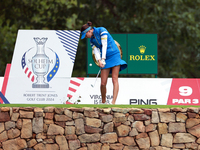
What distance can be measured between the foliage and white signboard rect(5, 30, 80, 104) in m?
7.02

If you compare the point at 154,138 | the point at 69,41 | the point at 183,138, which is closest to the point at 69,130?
the point at 154,138

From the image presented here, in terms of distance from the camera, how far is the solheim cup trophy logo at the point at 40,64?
31.0 ft

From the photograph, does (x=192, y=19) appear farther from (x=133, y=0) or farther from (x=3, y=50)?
(x=3, y=50)

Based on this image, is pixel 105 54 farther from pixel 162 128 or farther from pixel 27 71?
pixel 27 71

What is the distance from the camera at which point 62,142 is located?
20.9 ft

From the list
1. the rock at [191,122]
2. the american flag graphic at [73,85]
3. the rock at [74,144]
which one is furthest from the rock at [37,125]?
the american flag graphic at [73,85]

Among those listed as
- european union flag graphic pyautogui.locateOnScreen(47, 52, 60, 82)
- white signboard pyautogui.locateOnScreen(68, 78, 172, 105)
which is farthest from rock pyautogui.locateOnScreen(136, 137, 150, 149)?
european union flag graphic pyautogui.locateOnScreen(47, 52, 60, 82)

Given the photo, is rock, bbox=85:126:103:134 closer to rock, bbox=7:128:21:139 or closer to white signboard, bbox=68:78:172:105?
rock, bbox=7:128:21:139

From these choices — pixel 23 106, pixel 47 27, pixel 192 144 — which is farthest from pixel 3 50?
pixel 192 144

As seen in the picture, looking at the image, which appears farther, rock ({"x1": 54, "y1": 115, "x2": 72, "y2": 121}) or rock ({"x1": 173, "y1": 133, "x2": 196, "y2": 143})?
rock ({"x1": 173, "y1": 133, "x2": 196, "y2": 143})

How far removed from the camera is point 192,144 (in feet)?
21.3

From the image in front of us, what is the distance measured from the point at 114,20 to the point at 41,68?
8.88 m

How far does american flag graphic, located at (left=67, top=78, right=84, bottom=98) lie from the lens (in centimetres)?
971

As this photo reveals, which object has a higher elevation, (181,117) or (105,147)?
(181,117)
